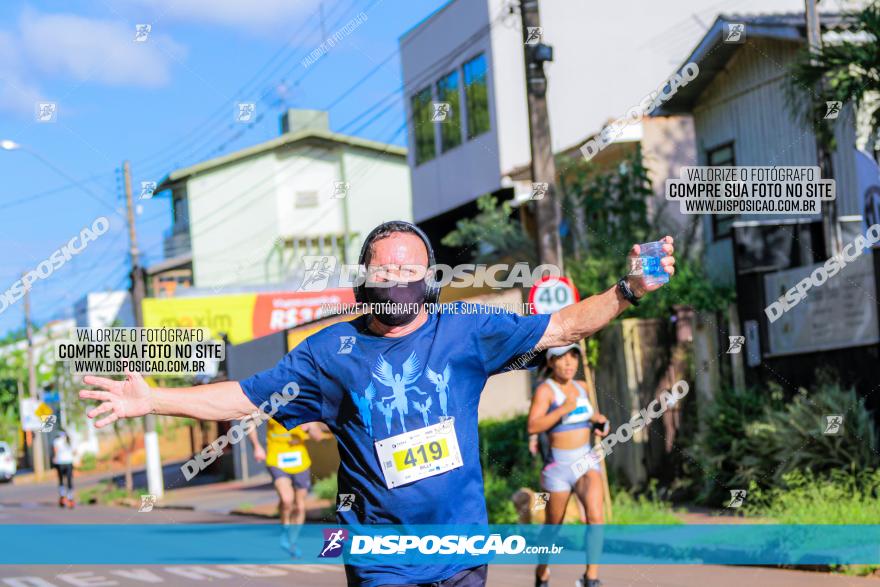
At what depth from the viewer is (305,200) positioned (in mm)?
46906

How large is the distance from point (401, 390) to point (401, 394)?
0.6 inches

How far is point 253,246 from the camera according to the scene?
47406 millimetres

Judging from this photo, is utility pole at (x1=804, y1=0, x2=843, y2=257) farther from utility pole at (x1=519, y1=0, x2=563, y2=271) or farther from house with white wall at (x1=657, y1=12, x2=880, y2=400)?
utility pole at (x1=519, y1=0, x2=563, y2=271)

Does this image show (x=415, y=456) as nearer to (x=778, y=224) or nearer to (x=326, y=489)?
(x=778, y=224)

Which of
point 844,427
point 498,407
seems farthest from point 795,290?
point 498,407

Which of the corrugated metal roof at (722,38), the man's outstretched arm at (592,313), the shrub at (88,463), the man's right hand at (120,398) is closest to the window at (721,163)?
the corrugated metal roof at (722,38)

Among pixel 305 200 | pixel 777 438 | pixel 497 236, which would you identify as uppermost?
pixel 305 200

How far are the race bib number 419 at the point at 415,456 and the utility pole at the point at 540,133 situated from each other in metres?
8.93

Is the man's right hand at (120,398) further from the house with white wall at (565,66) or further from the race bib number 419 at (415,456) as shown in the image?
the house with white wall at (565,66)

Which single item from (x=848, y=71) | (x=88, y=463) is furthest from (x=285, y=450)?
(x=88, y=463)

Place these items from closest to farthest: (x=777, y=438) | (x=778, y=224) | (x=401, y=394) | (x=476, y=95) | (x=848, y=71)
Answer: (x=401, y=394) → (x=777, y=438) → (x=848, y=71) → (x=778, y=224) → (x=476, y=95)

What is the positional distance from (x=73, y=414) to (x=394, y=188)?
18675mm

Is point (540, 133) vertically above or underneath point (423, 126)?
underneath

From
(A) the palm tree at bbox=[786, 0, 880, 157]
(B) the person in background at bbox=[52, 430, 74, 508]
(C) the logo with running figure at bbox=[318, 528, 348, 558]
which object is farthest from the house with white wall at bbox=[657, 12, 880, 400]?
(B) the person in background at bbox=[52, 430, 74, 508]
